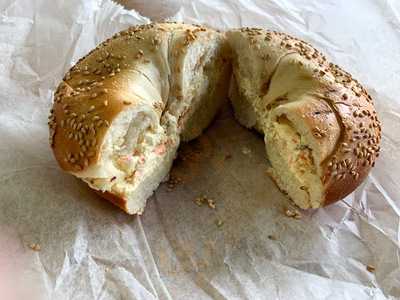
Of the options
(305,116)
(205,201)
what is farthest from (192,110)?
(305,116)

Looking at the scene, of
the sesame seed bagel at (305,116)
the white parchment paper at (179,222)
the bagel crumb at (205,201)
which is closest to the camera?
the white parchment paper at (179,222)

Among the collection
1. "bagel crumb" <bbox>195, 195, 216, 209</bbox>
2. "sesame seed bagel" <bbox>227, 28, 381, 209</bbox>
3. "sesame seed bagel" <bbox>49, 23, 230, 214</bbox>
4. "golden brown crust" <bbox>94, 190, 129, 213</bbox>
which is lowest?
"golden brown crust" <bbox>94, 190, 129, 213</bbox>

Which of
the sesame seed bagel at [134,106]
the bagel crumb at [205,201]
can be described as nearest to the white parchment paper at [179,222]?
the bagel crumb at [205,201]

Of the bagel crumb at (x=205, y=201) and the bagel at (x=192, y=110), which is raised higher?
the bagel at (x=192, y=110)

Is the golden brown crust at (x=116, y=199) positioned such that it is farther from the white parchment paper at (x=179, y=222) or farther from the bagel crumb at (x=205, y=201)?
the bagel crumb at (x=205, y=201)

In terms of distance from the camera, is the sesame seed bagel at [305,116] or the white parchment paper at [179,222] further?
the sesame seed bagel at [305,116]

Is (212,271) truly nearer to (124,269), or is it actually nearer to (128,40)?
(124,269)

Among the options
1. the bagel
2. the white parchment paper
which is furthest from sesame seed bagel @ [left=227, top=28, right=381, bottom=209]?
the white parchment paper

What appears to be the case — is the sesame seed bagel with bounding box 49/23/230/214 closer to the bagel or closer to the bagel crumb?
the bagel
